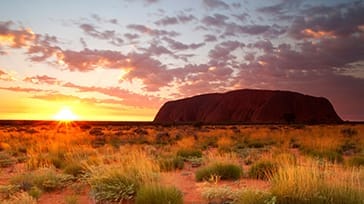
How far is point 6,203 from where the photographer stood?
6.40m

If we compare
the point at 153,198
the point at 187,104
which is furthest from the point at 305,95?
the point at 153,198

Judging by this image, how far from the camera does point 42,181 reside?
28.8ft

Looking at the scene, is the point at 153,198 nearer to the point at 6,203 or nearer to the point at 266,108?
the point at 6,203

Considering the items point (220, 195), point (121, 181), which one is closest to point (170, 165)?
point (121, 181)

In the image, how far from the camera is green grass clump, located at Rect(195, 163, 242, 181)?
9359mm

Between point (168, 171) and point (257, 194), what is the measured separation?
221 inches

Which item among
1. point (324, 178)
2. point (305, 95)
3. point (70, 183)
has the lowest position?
point (70, 183)

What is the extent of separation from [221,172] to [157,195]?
3407 mm

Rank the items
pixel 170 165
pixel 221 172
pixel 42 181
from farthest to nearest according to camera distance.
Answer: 1. pixel 170 165
2. pixel 221 172
3. pixel 42 181

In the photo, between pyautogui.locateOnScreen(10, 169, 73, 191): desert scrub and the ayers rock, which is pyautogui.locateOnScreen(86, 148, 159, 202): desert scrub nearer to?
pyautogui.locateOnScreen(10, 169, 73, 191): desert scrub

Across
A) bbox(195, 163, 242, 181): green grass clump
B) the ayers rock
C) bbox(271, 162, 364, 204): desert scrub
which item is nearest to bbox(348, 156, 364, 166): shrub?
bbox(195, 163, 242, 181): green grass clump

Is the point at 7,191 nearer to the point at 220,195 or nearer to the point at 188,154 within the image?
the point at 220,195

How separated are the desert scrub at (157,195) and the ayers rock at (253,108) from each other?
371 feet

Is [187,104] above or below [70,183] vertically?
above
